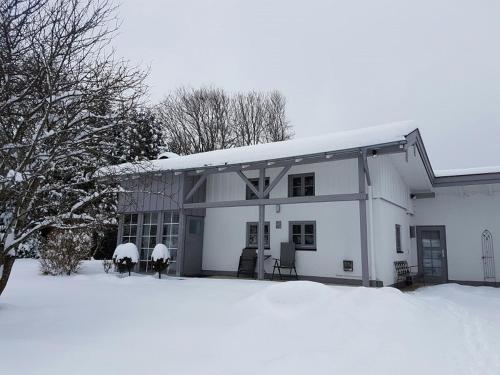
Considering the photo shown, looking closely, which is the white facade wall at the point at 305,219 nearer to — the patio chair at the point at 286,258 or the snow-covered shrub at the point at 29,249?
the patio chair at the point at 286,258

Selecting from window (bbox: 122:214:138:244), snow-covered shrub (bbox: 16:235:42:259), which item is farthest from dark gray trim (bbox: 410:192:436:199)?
snow-covered shrub (bbox: 16:235:42:259)

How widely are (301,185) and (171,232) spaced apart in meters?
4.31

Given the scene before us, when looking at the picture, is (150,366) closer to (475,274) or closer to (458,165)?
(475,274)

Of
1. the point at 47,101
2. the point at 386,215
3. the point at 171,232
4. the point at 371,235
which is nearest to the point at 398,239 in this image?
the point at 386,215

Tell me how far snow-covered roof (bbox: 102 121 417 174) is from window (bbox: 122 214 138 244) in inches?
85.6

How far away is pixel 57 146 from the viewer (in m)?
4.79

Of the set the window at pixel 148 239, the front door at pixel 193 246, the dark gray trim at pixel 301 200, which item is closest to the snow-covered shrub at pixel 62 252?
the window at pixel 148 239

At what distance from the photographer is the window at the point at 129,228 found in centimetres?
1244

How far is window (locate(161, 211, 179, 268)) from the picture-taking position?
11.4 meters

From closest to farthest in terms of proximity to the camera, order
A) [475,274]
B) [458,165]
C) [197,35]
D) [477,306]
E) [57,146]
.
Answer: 1. [57,146]
2. [477,306]
3. [475,274]
4. [197,35]
5. [458,165]

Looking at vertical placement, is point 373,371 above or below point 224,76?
below

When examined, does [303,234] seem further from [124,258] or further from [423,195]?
[423,195]

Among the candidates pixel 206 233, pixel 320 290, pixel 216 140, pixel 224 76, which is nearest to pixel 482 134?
pixel 224 76

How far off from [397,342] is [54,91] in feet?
17.2
